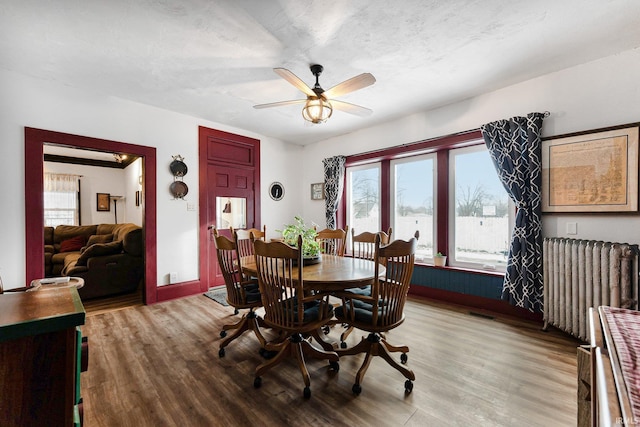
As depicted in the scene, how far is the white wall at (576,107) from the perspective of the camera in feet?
7.93

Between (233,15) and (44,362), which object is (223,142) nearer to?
(233,15)

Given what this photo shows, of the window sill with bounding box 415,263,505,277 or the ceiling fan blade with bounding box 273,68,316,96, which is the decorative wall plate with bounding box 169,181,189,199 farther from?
the window sill with bounding box 415,263,505,277

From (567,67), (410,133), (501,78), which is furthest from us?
(410,133)

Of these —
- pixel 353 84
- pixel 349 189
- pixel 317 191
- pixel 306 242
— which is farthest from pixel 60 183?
pixel 353 84

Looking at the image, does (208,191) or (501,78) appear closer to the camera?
(501,78)

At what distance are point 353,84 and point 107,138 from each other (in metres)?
3.13

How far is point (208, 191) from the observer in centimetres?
428

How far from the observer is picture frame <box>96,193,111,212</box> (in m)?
6.45

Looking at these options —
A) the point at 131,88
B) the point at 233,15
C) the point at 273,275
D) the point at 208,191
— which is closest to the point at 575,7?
the point at 233,15

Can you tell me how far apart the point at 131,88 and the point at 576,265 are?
4.98m

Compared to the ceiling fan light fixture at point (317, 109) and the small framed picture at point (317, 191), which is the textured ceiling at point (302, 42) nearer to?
the ceiling fan light fixture at point (317, 109)

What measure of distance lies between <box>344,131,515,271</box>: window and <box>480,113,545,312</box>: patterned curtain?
275 mm

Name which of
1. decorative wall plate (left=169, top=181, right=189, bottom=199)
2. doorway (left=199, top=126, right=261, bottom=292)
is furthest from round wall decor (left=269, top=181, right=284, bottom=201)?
decorative wall plate (left=169, top=181, right=189, bottom=199)

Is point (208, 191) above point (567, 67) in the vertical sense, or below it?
below
